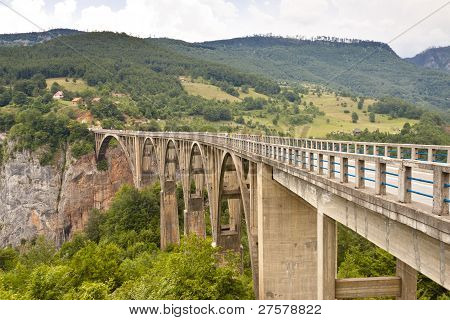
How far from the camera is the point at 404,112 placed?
136 meters

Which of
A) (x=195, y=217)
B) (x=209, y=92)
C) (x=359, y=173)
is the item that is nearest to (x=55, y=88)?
(x=209, y=92)

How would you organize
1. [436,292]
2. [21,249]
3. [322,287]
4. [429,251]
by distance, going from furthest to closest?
[21,249] → [436,292] → [322,287] → [429,251]

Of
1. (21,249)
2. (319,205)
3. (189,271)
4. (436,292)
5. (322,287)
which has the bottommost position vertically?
(21,249)

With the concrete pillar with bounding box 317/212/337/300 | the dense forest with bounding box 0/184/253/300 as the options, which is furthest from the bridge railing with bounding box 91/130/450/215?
the dense forest with bounding box 0/184/253/300

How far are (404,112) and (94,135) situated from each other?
102 metres

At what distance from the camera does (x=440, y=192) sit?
6426mm

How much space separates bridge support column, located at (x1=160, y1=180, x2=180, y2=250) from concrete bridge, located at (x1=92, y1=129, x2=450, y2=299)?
1426cm

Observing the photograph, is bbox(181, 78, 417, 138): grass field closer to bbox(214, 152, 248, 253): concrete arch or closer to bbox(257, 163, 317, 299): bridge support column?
bbox(214, 152, 248, 253): concrete arch

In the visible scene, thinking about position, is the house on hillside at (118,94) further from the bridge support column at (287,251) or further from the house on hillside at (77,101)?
the bridge support column at (287,251)

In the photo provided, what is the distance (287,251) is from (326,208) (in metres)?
6.62

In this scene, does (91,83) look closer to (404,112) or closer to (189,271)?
(404,112)

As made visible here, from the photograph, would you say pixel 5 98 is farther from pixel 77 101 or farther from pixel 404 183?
pixel 404 183

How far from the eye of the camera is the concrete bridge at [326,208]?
7.19 m
